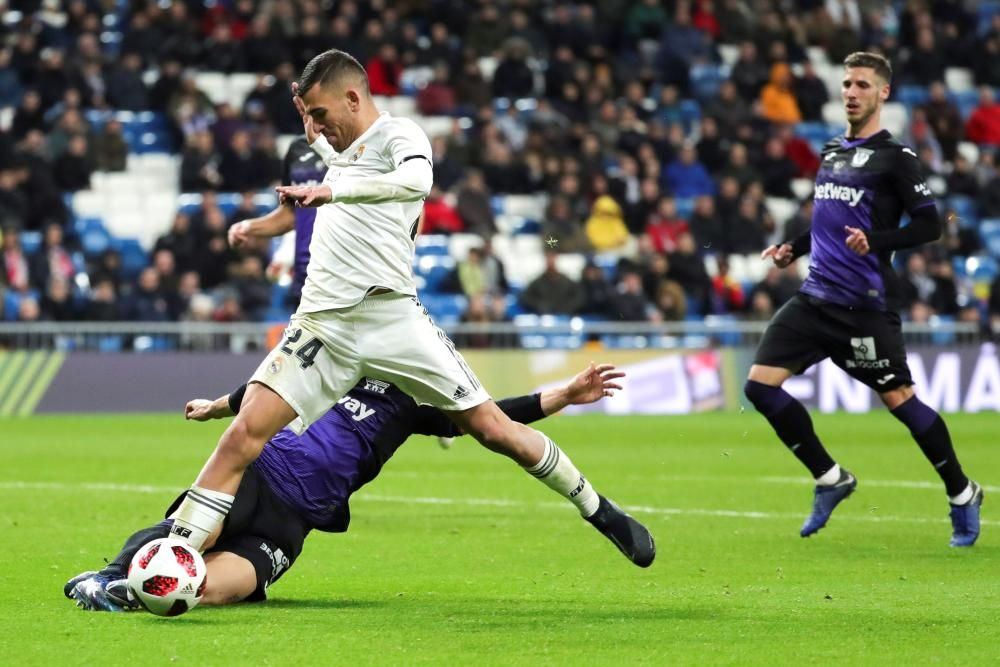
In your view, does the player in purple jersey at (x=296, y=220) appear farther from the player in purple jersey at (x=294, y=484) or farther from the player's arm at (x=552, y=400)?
the player in purple jersey at (x=294, y=484)

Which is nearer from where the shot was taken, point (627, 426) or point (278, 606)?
point (278, 606)

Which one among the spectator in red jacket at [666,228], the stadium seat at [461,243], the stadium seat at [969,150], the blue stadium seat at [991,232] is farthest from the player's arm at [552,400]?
the stadium seat at [969,150]

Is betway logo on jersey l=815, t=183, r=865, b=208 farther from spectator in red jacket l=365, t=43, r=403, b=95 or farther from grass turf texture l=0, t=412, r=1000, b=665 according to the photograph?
spectator in red jacket l=365, t=43, r=403, b=95

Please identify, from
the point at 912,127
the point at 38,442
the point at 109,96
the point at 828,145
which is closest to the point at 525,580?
the point at 828,145

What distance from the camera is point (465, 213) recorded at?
23375 millimetres

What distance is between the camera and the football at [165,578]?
20.1 feet

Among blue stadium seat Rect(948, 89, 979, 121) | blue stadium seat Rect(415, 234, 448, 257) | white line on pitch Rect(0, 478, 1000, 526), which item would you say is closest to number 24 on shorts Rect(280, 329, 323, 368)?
white line on pitch Rect(0, 478, 1000, 526)

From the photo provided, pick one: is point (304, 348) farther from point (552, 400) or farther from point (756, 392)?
point (756, 392)

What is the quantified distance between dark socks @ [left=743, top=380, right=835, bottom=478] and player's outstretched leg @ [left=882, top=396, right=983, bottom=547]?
1.50 ft

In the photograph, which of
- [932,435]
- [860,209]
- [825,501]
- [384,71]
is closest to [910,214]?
[860,209]

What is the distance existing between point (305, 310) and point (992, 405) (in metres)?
17.5

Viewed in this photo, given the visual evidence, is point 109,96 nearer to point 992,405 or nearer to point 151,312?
point 151,312

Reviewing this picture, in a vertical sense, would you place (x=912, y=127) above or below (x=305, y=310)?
below

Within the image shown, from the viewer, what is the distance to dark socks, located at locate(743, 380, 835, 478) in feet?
31.3
